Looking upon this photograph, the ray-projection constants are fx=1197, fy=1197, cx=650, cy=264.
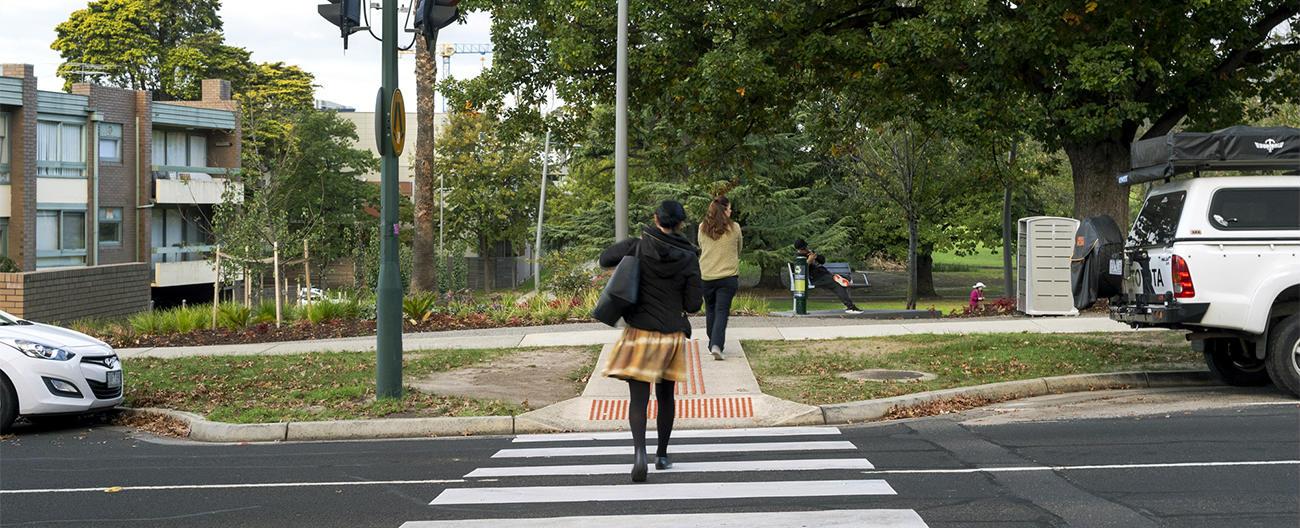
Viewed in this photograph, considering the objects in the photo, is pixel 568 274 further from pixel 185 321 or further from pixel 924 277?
pixel 924 277

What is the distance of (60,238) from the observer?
43156mm

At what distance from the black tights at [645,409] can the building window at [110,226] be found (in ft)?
140

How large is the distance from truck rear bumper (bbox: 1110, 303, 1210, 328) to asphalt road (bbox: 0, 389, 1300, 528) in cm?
77

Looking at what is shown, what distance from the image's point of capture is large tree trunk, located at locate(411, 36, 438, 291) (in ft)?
88.6

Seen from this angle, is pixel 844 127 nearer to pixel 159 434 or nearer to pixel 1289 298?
pixel 1289 298

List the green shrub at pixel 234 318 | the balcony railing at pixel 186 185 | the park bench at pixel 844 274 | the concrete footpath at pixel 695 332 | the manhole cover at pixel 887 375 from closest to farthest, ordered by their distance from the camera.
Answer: the manhole cover at pixel 887 375, the concrete footpath at pixel 695 332, the green shrub at pixel 234 318, the park bench at pixel 844 274, the balcony railing at pixel 186 185

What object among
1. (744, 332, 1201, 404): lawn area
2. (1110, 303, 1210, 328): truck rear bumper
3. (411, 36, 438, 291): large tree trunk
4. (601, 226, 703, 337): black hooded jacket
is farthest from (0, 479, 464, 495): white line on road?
(411, 36, 438, 291): large tree trunk

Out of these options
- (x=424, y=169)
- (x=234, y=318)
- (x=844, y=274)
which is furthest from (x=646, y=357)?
(x=844, y=274)

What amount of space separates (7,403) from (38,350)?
544 millimetres

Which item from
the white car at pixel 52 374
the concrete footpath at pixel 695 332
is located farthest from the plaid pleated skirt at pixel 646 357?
the concrete footpath at pixel 695 332

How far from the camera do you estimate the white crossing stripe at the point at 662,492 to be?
7305 mm

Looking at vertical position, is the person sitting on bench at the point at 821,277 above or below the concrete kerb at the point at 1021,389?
above

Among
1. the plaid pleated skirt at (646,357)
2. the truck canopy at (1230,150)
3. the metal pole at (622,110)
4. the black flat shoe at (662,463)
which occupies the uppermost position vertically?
the metal pole at (622,110)

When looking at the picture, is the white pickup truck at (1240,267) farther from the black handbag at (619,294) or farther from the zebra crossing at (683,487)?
the black handbag at (619,294)
